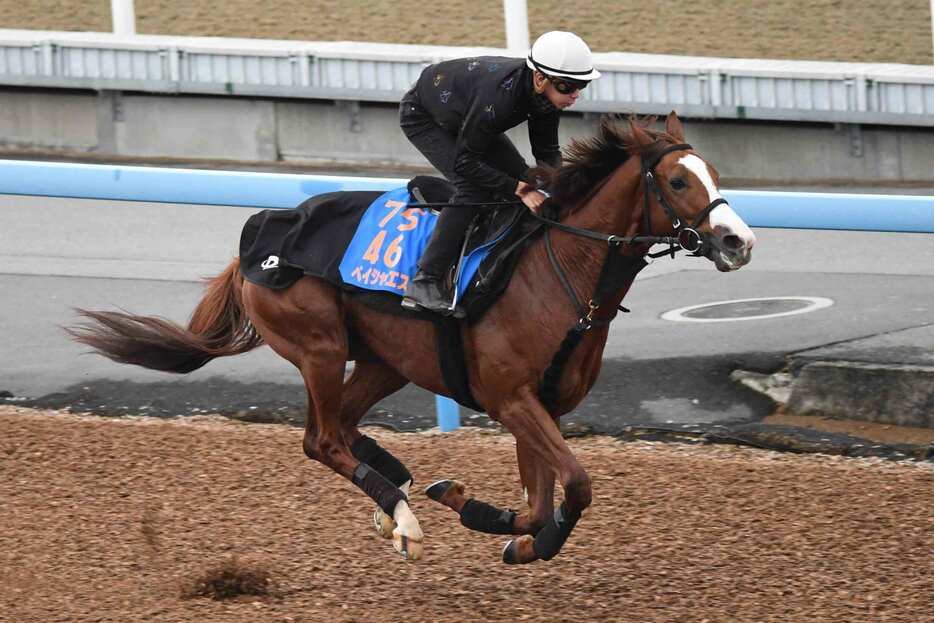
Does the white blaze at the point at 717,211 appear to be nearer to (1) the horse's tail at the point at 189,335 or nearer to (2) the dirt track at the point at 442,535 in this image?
(2) the dirt track at the point at 442,535

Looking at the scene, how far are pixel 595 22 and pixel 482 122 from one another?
13.1 metres

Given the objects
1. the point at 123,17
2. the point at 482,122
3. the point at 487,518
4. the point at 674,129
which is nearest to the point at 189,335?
the point at 487,518

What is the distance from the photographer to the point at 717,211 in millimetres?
4883

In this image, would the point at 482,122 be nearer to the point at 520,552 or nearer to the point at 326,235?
the point at 326,235

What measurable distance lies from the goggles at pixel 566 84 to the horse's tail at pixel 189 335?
1767mm

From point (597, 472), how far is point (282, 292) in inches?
66.5

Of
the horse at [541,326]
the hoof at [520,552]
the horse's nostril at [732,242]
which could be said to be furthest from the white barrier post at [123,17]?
the horse's nostril at [732,242]

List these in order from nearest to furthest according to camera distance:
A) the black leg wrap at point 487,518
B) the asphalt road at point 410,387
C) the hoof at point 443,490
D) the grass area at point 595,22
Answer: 1. the black leg wrap at point 487,518
2. the hoof at point 443,490
3. the asphalt road at point 410,387
4. the grass area at point 595,22

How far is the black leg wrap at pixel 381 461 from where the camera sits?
5918 millimetres

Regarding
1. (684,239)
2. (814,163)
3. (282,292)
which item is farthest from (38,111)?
(684,239)

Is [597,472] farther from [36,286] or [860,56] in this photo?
[860,56]

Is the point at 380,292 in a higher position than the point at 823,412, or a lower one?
higher

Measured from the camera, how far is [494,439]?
24.2 ft

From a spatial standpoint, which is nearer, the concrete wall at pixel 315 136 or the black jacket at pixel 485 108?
the black jacket at pixel 485 108
